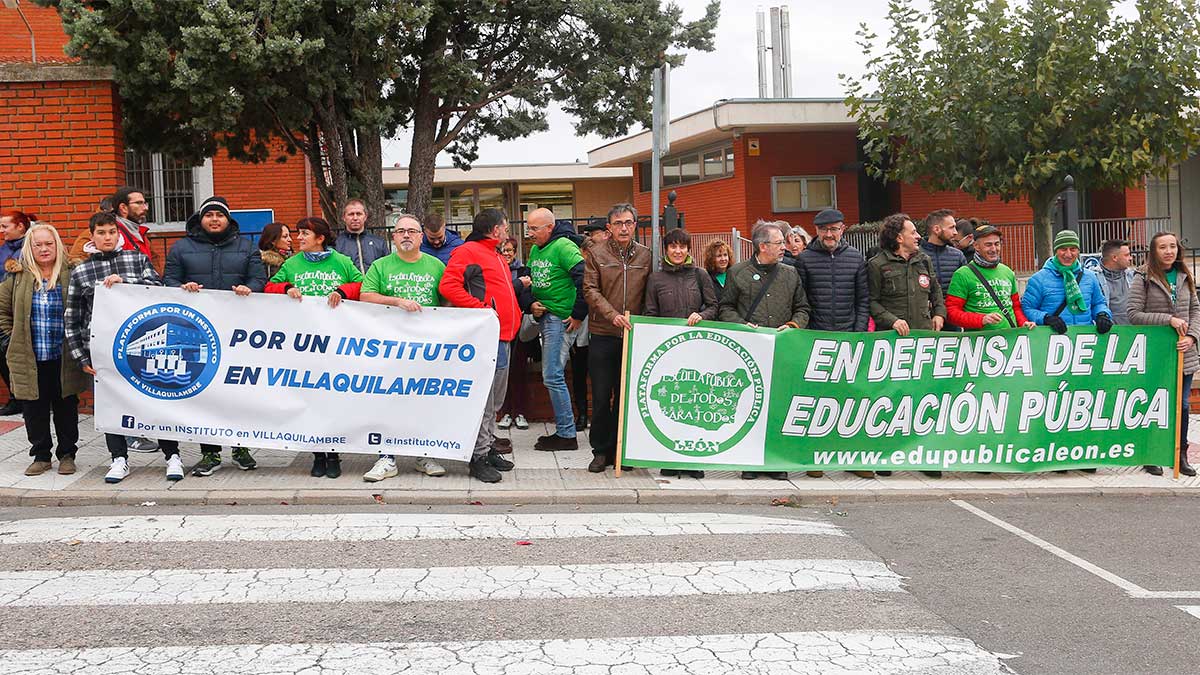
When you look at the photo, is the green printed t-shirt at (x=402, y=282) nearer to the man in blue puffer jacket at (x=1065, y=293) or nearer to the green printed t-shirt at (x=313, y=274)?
the green printed t-shirt at (x=313, y=274)

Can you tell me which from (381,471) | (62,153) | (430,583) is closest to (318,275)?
(381,471)

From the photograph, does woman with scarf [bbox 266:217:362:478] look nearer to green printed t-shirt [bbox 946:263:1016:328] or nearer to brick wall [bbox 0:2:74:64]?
green printed t-shirt [bbox 946:263:1016:328]

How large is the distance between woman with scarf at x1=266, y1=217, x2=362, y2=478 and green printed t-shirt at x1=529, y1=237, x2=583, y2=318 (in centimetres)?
146

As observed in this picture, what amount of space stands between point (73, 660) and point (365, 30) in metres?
9.61

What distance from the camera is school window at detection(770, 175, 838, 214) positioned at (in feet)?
89.5

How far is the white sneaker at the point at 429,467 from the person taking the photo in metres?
8.24

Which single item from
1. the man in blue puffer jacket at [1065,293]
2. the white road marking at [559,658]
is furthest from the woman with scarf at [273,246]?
the man in blue puffer jacket at [1065,293]

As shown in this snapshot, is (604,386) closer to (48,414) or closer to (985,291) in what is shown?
(985,291)

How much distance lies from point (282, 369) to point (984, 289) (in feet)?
16.9

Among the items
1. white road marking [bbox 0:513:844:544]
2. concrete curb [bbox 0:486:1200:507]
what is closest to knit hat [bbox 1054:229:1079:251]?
concrete curb [bbox 0:486:1200:507]

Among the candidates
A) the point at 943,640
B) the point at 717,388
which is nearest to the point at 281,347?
the point at 717,388

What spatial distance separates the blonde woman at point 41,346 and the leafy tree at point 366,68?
4436mm

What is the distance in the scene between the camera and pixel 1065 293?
8.68 m

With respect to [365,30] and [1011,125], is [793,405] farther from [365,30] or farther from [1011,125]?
[1011,125]
